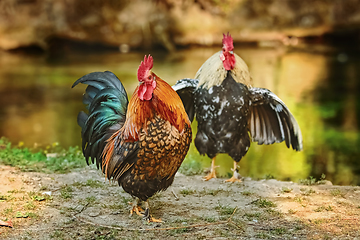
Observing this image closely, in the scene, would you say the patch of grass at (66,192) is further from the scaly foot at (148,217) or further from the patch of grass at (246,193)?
the patch of grass at (246,193)

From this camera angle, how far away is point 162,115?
151 inches

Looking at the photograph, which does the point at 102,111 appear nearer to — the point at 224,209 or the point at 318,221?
the point at 224,209

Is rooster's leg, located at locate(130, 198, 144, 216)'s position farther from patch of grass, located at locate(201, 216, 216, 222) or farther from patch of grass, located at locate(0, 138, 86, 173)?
patch of grass, located at locate(0, 138, 86, 173)

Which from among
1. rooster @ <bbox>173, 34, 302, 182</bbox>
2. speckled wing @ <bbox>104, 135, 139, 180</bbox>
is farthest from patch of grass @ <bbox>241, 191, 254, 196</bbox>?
speckled wing @ <bbox>104, 135, 139, 180</bbox>

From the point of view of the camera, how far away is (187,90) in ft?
19.1

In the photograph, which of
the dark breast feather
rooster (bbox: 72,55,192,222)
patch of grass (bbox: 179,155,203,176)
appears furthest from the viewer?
patch of grass (bbox: 179,155,203,176)

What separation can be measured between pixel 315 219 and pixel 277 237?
625 millimetres

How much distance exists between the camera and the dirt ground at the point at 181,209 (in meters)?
3.94

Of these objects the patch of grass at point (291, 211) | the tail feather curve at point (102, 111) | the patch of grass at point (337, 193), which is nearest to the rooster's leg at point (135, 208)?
the tail feather curve at point (102, 111)

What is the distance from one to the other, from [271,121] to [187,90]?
126cm

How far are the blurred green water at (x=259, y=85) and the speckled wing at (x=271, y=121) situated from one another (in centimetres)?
68

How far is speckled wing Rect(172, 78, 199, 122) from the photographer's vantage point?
5.67 meters

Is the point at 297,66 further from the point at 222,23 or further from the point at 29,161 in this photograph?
the point at 29,161

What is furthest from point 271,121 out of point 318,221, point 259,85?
point 259,85
